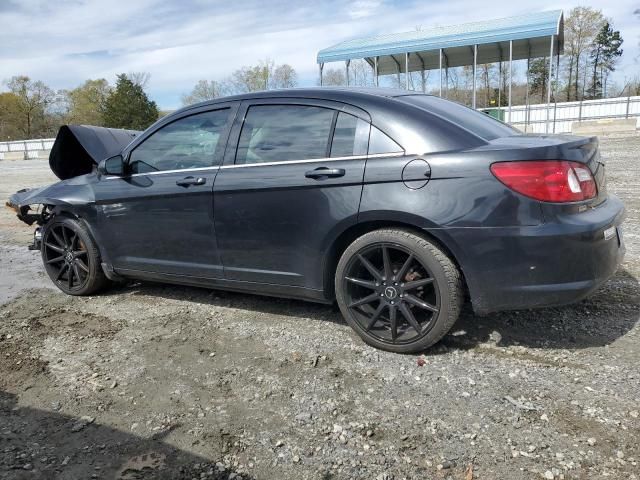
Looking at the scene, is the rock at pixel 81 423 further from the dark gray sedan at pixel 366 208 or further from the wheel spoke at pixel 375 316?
the wheel spoke at pixel 375 316

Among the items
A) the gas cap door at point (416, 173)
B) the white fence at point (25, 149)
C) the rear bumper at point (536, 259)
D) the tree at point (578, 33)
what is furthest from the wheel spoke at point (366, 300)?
the tree at point (578, 33)

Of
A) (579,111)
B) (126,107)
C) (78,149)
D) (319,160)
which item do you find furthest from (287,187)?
(126,107)

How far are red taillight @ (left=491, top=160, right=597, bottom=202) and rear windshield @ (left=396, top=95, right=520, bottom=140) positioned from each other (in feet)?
1.23

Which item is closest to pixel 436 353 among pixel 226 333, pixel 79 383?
pixel 226 333

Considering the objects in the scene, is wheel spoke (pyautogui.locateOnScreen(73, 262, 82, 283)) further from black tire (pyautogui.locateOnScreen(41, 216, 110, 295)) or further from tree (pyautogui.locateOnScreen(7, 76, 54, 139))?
tree (pyautogui.locateOnScreen(7, 76, 54, 139))

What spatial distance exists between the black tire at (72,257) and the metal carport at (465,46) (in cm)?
1758

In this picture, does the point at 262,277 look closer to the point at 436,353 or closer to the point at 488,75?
the point at 436,353

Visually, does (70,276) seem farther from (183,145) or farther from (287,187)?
(287,187)

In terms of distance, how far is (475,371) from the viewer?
296 cm

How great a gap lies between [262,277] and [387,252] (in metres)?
1.01

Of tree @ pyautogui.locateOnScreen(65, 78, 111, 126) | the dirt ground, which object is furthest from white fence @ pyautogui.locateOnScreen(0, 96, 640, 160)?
tree @ pyautogui.locateOnScreen(65, 78, 111, 126)

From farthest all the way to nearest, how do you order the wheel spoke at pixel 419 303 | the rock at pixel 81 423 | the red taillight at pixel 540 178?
1. the wheel spoke at pixel 419 303
2. the red taillight at pixel 540 178
3. the rock at pixel 81 423

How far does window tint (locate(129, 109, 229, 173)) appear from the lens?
3.83 meters

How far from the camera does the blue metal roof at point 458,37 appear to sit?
18.0 m
